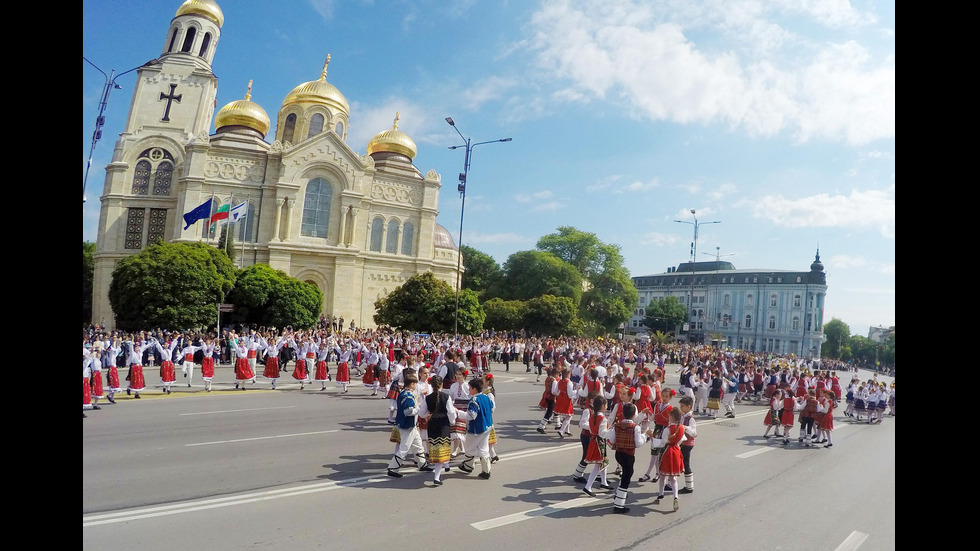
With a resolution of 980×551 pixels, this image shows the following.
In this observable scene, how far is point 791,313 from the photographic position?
85312 mm

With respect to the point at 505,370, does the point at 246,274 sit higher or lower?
higher

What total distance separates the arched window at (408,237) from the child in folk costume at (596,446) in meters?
49.0

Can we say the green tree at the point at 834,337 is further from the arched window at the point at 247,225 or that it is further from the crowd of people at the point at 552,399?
the arched window at the point at 247,225

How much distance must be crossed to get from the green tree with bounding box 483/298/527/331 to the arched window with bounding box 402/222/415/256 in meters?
10.00

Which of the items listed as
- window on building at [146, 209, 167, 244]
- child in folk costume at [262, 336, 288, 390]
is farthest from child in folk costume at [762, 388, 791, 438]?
window on building at [146, 209, 167, 244]

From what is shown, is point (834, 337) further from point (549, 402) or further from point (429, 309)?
point (549, 402)

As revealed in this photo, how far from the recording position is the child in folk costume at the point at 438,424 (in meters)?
8.87

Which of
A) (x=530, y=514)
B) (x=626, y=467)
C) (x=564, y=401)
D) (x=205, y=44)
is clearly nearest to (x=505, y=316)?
(x=564, y=401)

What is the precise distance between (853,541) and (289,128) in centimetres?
6356

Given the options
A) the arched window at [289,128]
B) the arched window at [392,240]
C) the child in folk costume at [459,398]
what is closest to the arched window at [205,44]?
the arched window at [289,128]

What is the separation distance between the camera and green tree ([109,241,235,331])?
3234 centimetres

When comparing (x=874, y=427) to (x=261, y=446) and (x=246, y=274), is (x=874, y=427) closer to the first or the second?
(x=261, y=446)
